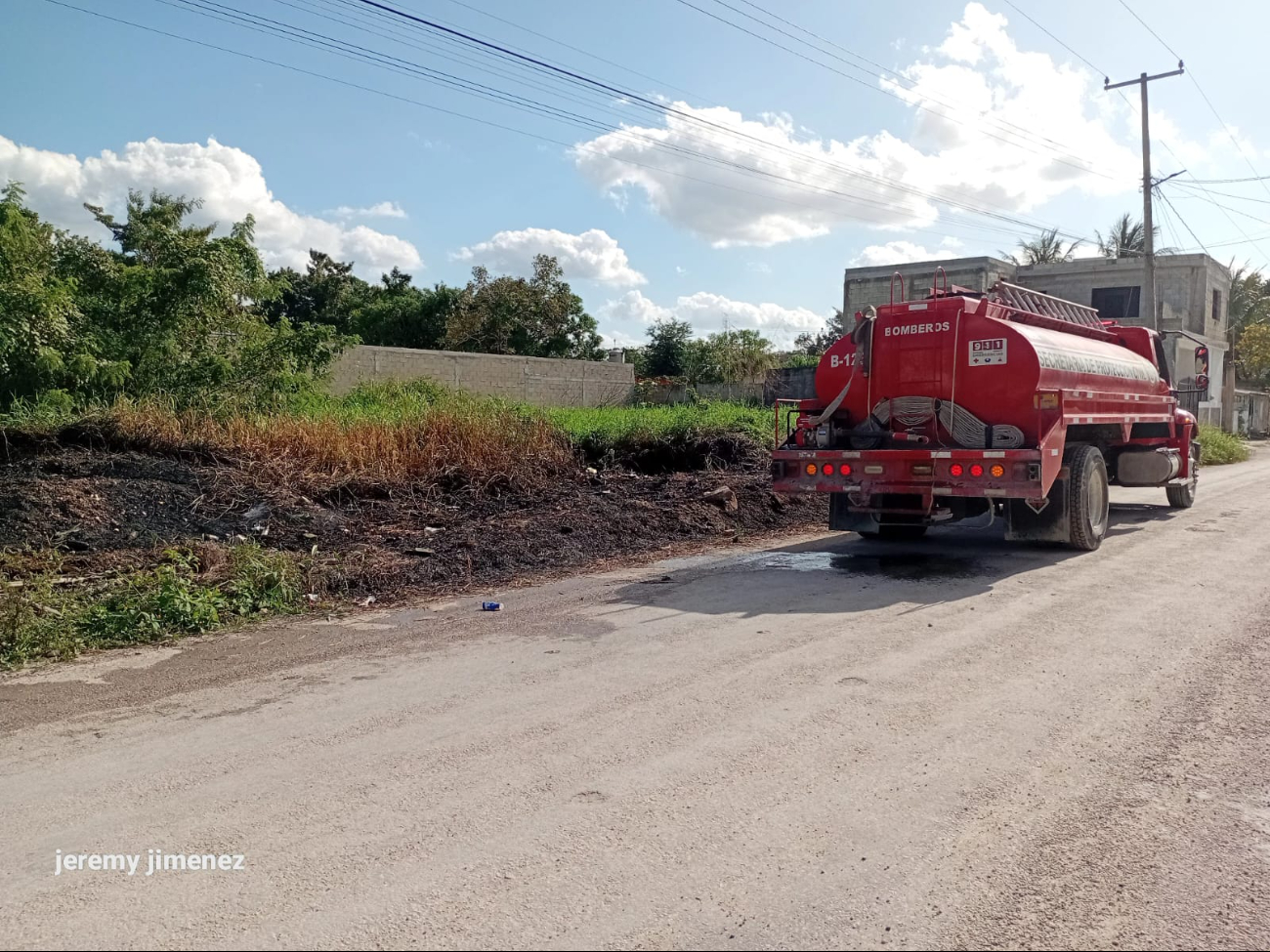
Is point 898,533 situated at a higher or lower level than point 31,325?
lower

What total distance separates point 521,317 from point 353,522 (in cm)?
2735

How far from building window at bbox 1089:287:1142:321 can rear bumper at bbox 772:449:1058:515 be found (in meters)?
32.2

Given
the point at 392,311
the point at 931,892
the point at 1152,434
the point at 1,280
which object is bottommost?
the point at 931,892

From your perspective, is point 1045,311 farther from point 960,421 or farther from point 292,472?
point 292,472

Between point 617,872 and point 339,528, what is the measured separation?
7785 millimetres

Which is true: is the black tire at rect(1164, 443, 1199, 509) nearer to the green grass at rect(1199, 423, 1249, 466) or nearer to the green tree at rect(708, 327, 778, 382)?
the green grass at rect(1199, 423, 1249, 466)

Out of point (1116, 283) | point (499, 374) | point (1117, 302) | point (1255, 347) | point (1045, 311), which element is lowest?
point (1045, 311)

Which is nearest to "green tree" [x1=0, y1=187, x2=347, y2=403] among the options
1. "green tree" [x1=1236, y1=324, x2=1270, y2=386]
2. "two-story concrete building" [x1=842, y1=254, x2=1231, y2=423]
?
"two-story concrete building" [x1=842, y1=254, x2=1231, y2=423]

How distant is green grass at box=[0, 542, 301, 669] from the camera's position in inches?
257

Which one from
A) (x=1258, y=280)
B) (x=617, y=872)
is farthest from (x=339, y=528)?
(x=1258, y=280)

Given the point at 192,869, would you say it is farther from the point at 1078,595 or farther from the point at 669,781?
the point at 1078,595

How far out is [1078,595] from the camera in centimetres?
812

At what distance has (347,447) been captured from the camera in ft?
40.6

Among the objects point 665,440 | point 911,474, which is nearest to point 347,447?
point 665,440
